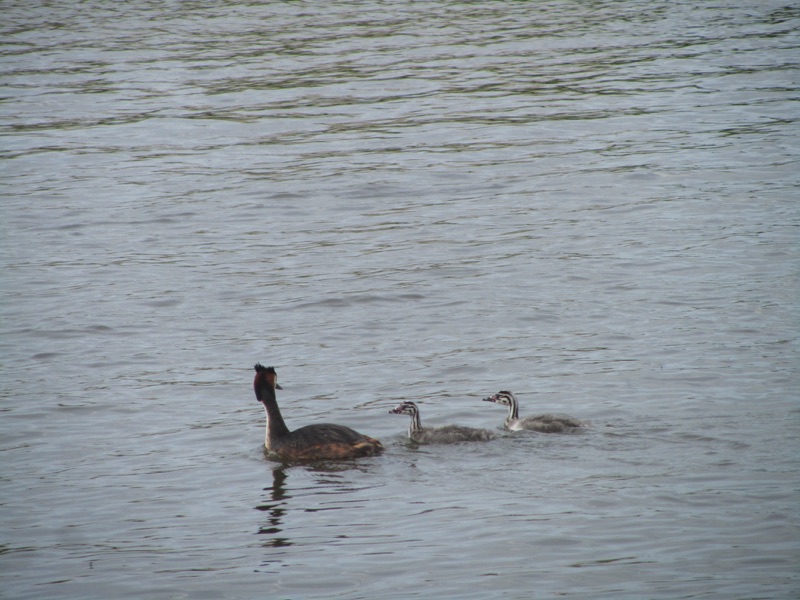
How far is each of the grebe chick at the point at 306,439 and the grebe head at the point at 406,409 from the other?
19.1 inches

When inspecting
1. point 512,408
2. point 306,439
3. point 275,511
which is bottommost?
point 275,511

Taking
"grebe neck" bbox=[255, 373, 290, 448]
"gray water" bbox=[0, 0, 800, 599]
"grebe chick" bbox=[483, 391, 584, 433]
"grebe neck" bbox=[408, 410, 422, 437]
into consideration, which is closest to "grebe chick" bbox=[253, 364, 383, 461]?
"grebe neck" bbox=[255, 373, 290, 448]

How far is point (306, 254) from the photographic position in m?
19.7

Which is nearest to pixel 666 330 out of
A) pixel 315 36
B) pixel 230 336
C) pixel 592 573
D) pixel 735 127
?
pixel 230 336

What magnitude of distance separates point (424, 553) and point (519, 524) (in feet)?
3.00

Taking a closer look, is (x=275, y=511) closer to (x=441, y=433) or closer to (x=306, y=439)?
(x=306, y=439)

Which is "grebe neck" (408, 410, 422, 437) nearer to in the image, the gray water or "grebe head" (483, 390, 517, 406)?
the gray water

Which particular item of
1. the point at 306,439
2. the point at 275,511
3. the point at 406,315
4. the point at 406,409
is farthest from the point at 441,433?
Result: the point at 406,315

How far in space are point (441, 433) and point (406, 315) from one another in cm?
452

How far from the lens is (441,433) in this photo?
1206cm

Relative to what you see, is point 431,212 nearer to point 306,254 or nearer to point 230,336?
point 306,254

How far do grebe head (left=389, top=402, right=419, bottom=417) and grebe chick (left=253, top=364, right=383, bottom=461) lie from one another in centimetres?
49

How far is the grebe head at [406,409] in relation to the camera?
485 inches

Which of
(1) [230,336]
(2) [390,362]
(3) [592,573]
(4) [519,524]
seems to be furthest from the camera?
(1) [230,336]
